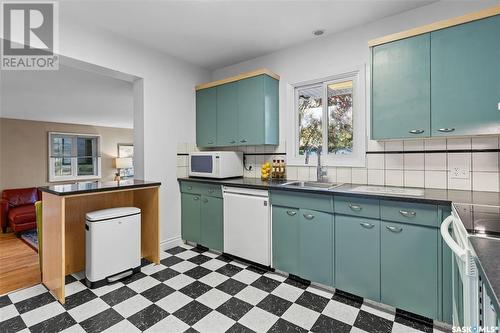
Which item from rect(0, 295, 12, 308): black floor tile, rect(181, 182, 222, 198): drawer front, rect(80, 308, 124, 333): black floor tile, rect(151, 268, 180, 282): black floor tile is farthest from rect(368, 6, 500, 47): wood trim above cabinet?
rect(0, 295, 12, 308): black floor tile

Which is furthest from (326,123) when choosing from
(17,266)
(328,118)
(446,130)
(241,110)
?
(17,266)

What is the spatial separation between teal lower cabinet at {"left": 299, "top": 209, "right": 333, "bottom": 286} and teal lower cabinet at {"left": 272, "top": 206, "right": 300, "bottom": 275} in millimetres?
55

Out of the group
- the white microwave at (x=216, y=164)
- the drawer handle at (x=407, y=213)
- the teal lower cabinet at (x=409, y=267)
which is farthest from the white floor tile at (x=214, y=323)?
the white microwave at (x=216, y=164)

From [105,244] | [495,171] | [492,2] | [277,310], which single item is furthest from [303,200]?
[492,2]

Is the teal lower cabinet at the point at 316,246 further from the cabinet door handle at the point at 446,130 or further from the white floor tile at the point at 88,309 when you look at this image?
the white floor tile at the point at 88,309

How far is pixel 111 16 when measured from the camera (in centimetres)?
230

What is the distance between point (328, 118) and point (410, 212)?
139 centimetres

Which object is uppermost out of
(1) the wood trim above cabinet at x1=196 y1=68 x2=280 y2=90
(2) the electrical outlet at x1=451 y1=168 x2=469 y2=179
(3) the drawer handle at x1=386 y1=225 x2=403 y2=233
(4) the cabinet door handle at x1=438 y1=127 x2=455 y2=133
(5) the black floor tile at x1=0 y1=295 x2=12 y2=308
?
(1) the wood trim above cabinet at x1=196 y1=68 x2=280 y2=90

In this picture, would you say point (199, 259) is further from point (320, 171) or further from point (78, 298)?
point (320, 171)

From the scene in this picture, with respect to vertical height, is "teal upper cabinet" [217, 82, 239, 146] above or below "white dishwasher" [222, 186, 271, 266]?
above

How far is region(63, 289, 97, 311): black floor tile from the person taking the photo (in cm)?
196

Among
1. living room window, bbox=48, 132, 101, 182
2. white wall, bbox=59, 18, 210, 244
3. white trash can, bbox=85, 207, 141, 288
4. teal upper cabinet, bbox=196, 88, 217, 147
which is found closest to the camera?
white trash can, bbox=85, 207, 141, 288

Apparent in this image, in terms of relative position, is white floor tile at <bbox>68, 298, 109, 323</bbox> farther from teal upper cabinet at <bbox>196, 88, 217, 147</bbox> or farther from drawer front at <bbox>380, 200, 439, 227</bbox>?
drawer front at <bbox>380, 200, 439, 227</bbox>

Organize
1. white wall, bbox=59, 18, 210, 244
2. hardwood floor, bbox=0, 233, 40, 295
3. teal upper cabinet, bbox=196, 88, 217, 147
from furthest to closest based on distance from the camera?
teal upper cabinet, bbox=196, 88, 217, 147 < white wall, bbox=59, 18, 210, 244 < hardwood floor, bbox=0, 233, 40, 295
